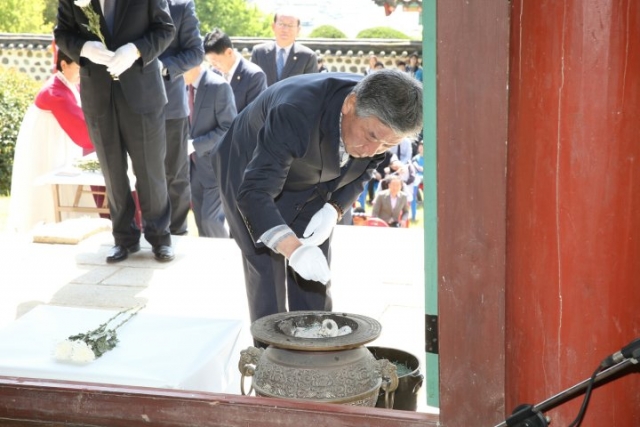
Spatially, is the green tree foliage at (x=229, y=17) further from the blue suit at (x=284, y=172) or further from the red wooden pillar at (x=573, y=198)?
the red wooden pillar at (x=573, y=198)

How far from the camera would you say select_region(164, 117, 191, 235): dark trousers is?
5965mm

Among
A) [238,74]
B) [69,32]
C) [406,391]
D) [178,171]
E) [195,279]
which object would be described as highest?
[69,32]

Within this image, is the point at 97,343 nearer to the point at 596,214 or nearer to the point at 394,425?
the point at 394,425

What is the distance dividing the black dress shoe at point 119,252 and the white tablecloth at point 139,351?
6.01 feet

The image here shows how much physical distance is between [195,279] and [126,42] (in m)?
1.31

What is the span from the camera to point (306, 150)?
2.98 m

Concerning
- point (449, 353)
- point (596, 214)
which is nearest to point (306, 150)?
point (449, 353)

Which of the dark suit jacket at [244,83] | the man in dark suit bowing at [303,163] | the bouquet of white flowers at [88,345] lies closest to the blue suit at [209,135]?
the dark suit jacket at [244,83]

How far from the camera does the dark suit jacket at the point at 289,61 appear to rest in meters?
7.30

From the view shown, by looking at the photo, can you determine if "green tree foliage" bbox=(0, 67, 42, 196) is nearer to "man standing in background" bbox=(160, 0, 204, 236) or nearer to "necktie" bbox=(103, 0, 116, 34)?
"man standing in background" bbox=(160, 0, 204, 236)

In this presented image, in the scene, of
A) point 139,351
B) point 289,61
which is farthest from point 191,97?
point 139,351

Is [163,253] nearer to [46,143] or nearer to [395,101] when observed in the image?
[46,143]

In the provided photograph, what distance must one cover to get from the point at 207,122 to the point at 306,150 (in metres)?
3.44

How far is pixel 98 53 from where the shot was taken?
4.69 meters
